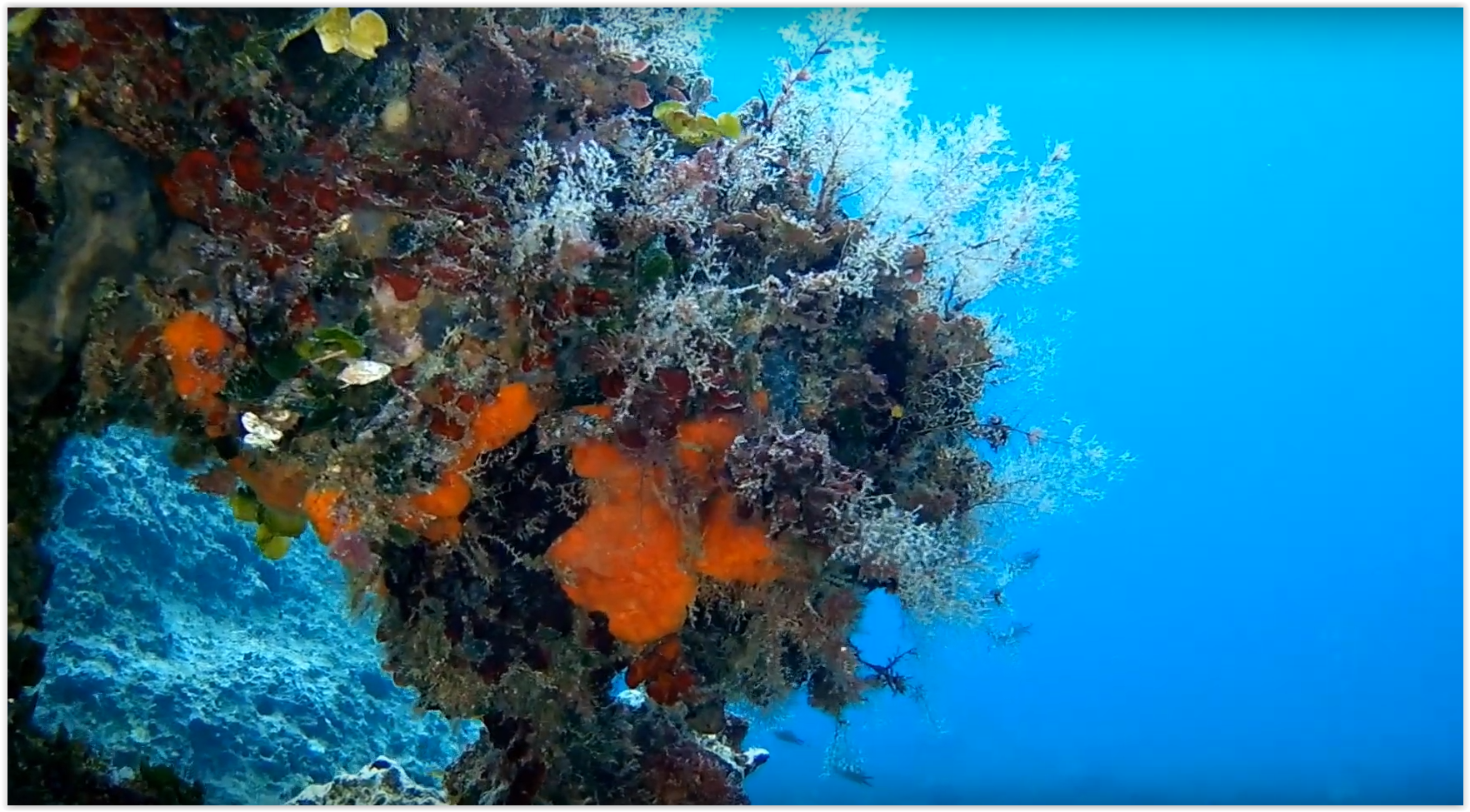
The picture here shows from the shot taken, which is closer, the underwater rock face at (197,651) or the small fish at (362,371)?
the small fish at (362,371)

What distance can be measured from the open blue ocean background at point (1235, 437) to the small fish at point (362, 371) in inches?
988

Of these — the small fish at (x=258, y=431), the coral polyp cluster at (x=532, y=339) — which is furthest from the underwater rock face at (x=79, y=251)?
the small fish at (x=258, y=431)

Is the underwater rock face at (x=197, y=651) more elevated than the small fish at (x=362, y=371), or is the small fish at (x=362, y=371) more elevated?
the small fish at (x=362, y=371)

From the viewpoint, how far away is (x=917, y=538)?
161 inches

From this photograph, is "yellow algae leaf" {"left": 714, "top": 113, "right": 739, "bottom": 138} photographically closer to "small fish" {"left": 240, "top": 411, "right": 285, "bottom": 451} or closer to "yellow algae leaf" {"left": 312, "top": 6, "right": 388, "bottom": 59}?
"yellow algae leaf" {"left": 312, "top": 6, "right": 388, "bottom": 59}

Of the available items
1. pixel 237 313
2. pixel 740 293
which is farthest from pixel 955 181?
pixel 237 313

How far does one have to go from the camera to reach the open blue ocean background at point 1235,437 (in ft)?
132

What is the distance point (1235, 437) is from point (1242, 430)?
0.75 m

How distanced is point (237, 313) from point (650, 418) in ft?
6.37

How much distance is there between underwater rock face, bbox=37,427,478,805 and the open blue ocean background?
21453mm

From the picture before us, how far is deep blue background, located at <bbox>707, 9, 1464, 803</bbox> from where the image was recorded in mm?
43500

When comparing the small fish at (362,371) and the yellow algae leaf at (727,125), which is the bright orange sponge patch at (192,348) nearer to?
the small fish at (362,371)

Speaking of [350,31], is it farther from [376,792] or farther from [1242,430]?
[1242,430]

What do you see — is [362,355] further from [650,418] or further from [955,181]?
[955,181]
